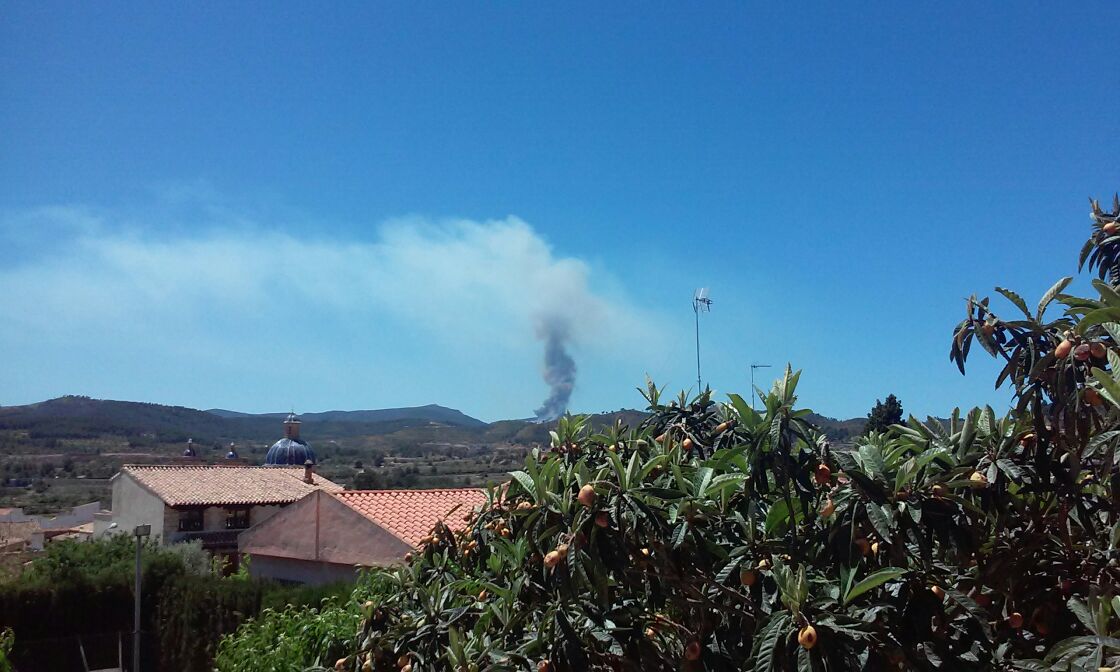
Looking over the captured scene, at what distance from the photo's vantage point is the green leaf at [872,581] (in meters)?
3.11

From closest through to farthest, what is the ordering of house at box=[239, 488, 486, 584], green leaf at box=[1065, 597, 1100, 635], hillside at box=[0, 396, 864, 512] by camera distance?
green leaf at box=[1065, 597, 1100, 635] → house at box=[239, 488, 486, 584] → hillside at box=[0, 396, 864, 512]

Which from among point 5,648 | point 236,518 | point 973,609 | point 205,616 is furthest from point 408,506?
point 236,518

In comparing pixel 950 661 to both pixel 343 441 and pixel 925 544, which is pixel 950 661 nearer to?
pixel 925 544

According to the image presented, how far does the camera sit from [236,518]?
36.3 m

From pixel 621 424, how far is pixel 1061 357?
7.72ft

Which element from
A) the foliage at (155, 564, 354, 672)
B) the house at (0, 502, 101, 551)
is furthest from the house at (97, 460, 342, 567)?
the foliage at (155, 564, 354, 672)

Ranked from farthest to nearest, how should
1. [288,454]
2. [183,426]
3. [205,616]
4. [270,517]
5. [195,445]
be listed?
A: [183,426]
[195,445]
[288,454]
[270,517]
[205,616]

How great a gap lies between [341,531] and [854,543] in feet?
54.5

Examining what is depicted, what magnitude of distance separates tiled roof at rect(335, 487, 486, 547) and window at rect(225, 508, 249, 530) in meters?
18.1

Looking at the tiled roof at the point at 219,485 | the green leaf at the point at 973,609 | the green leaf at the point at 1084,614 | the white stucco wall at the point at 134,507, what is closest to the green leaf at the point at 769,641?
the green leaf at the point at 973,609

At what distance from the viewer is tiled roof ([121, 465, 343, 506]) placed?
35.5m

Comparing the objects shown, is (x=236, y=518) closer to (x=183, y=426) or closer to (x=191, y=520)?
(x=191, y=520)

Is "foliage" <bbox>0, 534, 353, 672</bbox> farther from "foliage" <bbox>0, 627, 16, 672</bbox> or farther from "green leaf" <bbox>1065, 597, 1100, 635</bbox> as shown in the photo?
"green leaf" <bbox>1065, 597, 1100, 635</bbox>

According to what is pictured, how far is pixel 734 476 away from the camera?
376 cm
